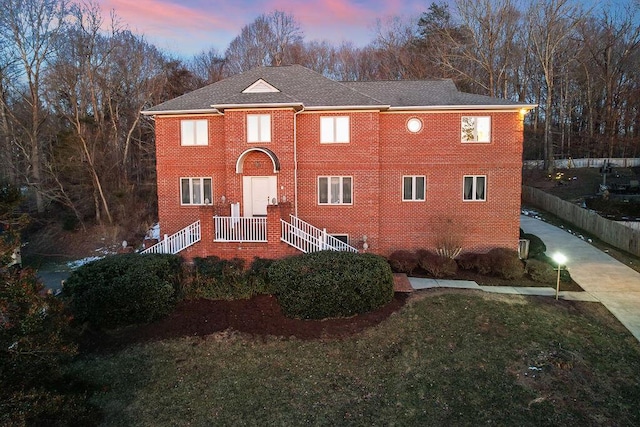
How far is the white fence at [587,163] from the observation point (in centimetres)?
3444

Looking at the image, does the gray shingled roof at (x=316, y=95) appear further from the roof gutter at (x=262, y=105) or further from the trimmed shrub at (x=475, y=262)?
the trimmed shrub at (x=475, y=262)

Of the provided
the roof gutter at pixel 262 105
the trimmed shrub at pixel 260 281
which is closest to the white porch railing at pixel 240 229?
the trimmed shrub at pixel 260 281

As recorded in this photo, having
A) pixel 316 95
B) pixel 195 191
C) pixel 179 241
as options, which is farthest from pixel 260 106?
pixel 179 241

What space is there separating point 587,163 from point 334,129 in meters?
32.6

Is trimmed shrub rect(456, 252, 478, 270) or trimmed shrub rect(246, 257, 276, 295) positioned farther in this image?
trimmed shrub rect(456, 252, 478, 270)

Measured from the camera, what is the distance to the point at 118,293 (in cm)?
927

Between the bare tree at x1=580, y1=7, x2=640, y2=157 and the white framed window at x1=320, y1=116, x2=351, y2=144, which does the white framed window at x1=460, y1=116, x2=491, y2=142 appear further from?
the bare tree at x1=580, y1=7, x2=640, y2=157

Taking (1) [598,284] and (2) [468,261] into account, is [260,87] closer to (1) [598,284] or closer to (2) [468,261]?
(2) [468,261]

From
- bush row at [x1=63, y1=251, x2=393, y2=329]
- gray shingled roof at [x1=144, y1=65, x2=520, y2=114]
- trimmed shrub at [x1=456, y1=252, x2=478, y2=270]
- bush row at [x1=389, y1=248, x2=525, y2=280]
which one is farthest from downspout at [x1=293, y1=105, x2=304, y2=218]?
trimmed shrub at [x1=456, y1=252, x2=478, y2=270]

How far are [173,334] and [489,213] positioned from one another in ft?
40.2

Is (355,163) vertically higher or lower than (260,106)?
lower

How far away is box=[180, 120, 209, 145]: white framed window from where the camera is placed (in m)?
15.5

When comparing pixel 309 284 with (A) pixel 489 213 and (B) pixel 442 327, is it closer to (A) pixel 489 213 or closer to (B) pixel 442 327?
Result: (B) pixel 442 327

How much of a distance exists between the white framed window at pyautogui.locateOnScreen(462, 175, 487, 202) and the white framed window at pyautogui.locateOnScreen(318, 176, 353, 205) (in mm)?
4613
